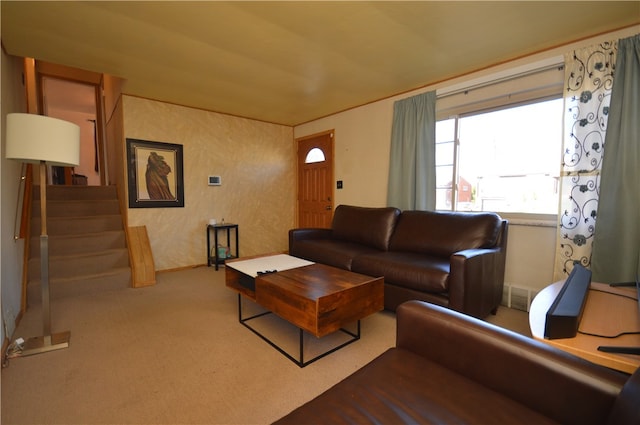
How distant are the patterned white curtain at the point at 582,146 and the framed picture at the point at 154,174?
4455mm

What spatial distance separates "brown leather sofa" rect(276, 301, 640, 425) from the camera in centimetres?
80

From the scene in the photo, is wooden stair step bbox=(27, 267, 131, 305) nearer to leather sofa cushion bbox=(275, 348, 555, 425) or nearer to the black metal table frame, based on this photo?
the black metal table frame

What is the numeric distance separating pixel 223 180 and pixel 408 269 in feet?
10.9

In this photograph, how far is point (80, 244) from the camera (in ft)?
11.6

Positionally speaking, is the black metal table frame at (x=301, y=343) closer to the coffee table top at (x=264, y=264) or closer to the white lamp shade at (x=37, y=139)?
the coffee table top at (x=264, y=264)

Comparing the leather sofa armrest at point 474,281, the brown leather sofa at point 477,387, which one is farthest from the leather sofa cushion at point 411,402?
the leather sofa armrest at point 474,281

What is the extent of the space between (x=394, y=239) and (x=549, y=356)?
228 cm

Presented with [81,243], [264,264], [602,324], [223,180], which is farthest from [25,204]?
[602,324]

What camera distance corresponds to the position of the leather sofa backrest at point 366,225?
10.7ft

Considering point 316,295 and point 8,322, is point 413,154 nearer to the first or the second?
point 316,295

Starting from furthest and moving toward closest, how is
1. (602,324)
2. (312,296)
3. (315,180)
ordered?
(315,180), (312,296), (602,324)

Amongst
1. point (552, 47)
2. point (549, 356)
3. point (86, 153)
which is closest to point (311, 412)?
point (549, 356)

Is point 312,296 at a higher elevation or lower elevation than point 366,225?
lower

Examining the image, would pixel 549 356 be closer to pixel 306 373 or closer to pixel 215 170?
pixel 306 373
